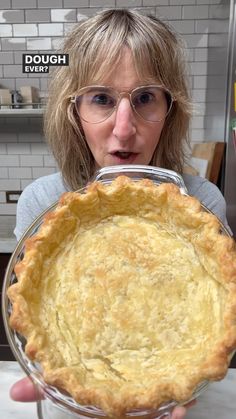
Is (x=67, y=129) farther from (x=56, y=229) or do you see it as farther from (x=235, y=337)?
(x=235, y=337)

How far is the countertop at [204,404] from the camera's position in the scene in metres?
0.42

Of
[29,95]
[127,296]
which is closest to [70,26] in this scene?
[29,95]

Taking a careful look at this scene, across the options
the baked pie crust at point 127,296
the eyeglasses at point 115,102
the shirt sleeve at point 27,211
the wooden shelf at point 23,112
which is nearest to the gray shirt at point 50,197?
the shirt sleeve at point 27,211

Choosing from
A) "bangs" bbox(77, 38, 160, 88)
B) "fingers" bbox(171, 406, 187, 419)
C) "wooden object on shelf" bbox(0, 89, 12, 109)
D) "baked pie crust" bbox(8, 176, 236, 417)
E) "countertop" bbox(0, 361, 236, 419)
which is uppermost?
"bangs" bbox(77, 38, 160, 88)

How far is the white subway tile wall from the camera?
1.15 meters

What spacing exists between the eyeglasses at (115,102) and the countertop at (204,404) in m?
0.34

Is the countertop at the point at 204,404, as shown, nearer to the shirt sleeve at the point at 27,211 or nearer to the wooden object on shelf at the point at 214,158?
the shirt sleeve at the point at 27,211

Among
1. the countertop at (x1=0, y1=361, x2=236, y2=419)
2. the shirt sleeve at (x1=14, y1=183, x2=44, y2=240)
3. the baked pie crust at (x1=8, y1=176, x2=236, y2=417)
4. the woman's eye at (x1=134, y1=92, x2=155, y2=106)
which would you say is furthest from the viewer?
the shirt sleeve at (x1=14, y1=183, x2=44, y2=240)

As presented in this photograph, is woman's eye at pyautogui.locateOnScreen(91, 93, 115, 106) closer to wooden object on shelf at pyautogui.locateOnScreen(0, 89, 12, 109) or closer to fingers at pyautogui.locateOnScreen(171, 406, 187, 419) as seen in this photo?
fingers at pyautogui.locateOnScreen(171, 406, 187, 419)

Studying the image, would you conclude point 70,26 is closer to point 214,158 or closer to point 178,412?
point 214,158

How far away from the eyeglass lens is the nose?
1cm

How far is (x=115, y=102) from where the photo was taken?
0.52m

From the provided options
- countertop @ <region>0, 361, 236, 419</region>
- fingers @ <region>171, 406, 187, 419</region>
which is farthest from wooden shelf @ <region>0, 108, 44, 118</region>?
fingers @ <region>171, 406, 187, 419</region>

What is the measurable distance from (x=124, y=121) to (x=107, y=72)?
9cm
